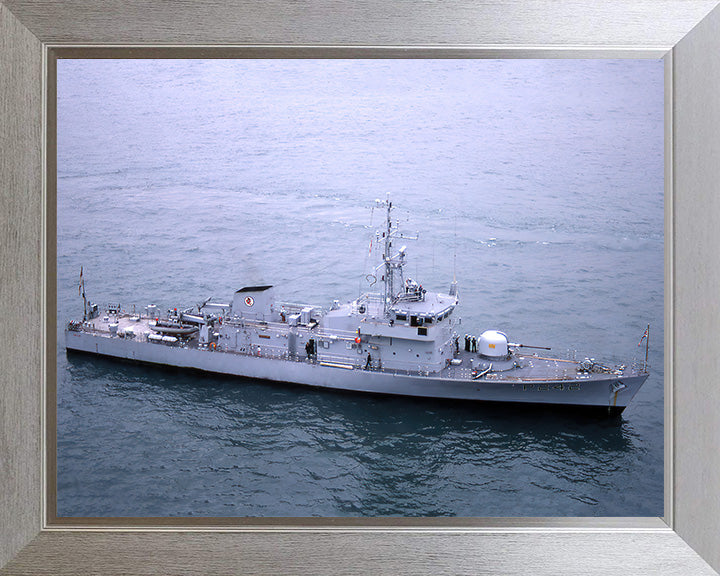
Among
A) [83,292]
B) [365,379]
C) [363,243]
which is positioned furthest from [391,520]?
[83,292]

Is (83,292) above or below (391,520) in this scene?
above

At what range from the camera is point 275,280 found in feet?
28.4

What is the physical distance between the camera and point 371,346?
8.92 m

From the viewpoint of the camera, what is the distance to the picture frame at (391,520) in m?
3.45

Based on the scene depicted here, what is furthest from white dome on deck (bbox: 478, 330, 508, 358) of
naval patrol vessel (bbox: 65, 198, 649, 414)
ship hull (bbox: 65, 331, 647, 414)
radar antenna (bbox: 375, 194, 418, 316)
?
radar antenna (bbox: 375, 194, 418, 316)

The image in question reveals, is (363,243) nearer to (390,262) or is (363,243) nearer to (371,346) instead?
(390,262)

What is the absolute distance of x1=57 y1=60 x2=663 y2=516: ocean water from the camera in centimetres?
631

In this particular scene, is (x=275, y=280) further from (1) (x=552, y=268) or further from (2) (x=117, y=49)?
(2) (x=117, y=49)

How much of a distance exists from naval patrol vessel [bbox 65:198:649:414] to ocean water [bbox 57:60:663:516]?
24 cm

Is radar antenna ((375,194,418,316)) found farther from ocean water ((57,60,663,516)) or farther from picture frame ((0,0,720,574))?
picture frame ((0,0,720,574))

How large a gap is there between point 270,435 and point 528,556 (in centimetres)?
438

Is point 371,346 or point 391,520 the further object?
point 371,346

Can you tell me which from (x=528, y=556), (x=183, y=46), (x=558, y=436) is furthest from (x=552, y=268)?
(x=183, y=46)

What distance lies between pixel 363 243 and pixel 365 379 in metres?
1.69
